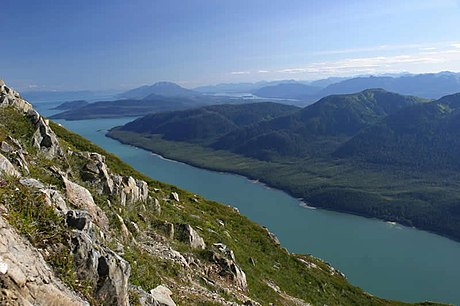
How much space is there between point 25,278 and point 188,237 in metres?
20.8

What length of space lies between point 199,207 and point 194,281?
29.3m

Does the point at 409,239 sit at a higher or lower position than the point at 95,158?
lower

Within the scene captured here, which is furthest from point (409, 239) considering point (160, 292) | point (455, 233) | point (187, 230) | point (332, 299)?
point (160, 292)

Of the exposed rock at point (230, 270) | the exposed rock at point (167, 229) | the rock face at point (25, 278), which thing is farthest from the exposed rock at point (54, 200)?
the exposed rock at point (230, 270)

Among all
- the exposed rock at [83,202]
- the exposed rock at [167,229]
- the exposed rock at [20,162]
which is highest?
the exposed rock at [20,162]

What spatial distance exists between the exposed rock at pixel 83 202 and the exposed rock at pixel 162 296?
4.73m

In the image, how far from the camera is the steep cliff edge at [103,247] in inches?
450

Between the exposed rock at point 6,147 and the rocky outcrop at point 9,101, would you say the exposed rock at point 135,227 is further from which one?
the rocky outcrop at point 9,101

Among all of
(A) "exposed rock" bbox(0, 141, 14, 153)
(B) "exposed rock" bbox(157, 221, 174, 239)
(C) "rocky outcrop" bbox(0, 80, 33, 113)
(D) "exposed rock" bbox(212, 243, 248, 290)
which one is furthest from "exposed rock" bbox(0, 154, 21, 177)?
(D) "exposed rock" bbox(212, 243, 248, 290)

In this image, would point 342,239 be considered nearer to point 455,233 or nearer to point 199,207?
point 455,233

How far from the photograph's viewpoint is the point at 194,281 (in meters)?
23.8

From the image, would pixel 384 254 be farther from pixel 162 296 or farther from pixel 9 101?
pixel 162 296

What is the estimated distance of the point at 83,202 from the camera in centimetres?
1958

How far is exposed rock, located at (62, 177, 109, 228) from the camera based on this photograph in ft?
62.1
